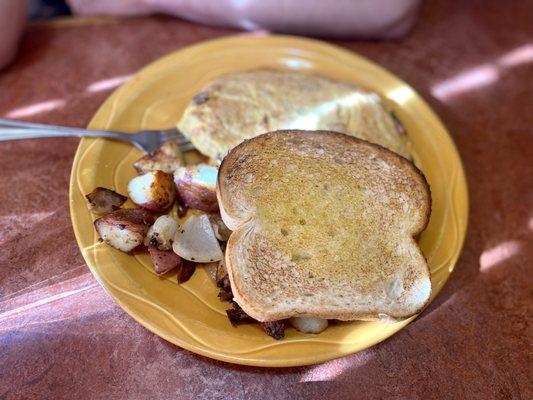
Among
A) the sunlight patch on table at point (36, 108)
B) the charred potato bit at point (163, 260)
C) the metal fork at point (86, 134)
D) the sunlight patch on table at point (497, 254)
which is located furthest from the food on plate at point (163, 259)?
the sunlight patch on table at point (497, 254)

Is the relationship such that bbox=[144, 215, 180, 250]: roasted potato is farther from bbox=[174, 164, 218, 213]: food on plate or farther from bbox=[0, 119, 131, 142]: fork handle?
bbox=[0, 119, 131, 142]: fork handle

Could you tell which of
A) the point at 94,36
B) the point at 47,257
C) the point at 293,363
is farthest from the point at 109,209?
the point at 94,36

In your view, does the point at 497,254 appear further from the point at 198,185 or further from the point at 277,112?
the point at 198,185

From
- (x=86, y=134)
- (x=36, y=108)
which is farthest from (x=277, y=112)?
(x=36, y=108)

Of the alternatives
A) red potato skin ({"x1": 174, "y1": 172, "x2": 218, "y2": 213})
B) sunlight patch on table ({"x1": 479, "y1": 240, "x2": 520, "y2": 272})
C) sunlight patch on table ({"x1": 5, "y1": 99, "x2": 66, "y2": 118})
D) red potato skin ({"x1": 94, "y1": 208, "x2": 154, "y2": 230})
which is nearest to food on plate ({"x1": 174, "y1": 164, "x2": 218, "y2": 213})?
red potato skin ({"x1": 174, "y1": 172, "x2": 218, "y2": 213})

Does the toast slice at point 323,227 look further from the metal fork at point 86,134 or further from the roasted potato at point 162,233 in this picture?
the metal fork at point 86,134

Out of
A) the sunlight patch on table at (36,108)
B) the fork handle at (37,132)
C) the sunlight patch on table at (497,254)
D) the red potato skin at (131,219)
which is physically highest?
the fork handle at (37,132)

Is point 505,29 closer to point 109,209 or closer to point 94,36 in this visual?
point 94,36

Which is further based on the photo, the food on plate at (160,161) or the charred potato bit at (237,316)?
the food on plate at (160,161)

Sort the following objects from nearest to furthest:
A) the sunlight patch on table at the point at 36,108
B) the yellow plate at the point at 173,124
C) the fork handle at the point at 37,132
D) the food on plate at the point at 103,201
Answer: the yellow plate at the point at 173,124 → the food on plate at the point at 103,201 → the fork handle at the point at 37,132 → the sunlight patch on table at the point at 36,108
